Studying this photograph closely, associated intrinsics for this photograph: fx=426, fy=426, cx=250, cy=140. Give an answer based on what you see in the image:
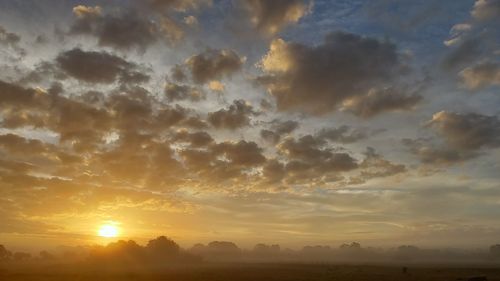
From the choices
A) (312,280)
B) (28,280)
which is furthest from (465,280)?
(28,280)

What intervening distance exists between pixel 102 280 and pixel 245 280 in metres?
37.3

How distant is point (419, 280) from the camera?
109m

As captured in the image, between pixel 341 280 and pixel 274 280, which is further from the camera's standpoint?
pixel 274 280

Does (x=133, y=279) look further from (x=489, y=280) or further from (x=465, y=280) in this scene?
(x=489, y=280)

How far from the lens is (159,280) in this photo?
115 m

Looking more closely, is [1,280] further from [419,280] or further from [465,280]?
[465,280]

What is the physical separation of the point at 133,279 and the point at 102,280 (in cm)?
1000

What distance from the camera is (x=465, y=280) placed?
105 m

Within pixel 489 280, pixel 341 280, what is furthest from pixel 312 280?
pixel 489 280

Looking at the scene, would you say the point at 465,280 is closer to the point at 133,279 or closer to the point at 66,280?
the point at 133,279

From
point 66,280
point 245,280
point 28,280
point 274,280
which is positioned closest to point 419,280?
point 274,280

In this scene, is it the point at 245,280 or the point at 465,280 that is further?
the point at 245,280

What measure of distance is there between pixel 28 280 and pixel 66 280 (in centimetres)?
948

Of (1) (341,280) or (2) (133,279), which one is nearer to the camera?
(1) (341,280)
